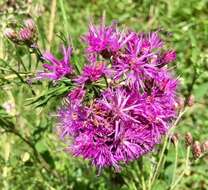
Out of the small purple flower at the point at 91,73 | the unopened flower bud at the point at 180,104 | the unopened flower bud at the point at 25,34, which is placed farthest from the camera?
the unopened flower bud at the point at 180,104

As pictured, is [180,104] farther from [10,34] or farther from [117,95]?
[10,34]

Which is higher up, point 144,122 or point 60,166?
point 144,122

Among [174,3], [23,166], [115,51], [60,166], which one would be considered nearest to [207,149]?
[115,51]

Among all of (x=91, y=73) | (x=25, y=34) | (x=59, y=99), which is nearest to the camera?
(x=91, y=73)

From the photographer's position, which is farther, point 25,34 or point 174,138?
point 174,138

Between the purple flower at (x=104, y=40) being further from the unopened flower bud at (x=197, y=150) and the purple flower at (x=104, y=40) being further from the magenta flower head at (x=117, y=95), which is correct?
the unopened flower bud at (x=197, y=150)

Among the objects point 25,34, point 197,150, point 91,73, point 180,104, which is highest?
point 25,34

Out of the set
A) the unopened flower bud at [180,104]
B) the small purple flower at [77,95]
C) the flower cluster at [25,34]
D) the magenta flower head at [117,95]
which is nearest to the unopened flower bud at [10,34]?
the flower cluster at [25,34]

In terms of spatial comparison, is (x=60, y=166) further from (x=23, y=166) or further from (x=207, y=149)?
(x=207, y=149)

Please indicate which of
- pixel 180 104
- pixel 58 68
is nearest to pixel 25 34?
pixel 58 68
